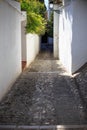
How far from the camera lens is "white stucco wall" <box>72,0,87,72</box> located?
1235cm

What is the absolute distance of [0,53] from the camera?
8.14 m

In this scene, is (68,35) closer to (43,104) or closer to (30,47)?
(30,47)

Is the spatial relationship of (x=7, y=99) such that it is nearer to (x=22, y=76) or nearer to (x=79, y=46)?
(x=22, y=76)

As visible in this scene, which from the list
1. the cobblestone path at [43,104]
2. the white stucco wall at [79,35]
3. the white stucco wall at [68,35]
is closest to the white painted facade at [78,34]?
the white stucco wall at [79,35]

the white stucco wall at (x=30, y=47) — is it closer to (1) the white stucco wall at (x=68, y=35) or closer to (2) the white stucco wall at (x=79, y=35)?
(1) the white stucco wall at (x=68, y=35)

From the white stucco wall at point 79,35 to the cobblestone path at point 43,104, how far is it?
163cm

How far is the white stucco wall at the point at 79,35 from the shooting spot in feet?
40.5

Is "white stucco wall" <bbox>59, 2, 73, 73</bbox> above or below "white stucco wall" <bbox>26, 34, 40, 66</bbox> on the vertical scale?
above

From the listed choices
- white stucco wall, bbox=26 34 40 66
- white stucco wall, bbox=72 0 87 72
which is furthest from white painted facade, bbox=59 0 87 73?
white stucco wall, bbox=26 34 40 66

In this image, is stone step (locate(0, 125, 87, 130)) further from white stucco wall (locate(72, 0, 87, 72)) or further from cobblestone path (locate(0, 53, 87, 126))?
white stucco wall (locate(72, 0, 87, 72))

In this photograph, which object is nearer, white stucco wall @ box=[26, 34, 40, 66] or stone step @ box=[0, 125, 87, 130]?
stone step @ box=[0, 125, 87, 130]

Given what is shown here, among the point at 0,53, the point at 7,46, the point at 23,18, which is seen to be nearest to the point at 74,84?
the point at 7,46

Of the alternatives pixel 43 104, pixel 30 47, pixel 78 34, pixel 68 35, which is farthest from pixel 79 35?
pixel 30 47

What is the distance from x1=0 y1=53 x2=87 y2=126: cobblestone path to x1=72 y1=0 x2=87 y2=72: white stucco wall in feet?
5.36
